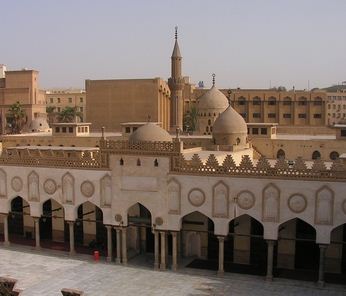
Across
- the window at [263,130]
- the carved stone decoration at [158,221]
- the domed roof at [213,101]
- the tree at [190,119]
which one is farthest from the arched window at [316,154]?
the tree at [190,119]

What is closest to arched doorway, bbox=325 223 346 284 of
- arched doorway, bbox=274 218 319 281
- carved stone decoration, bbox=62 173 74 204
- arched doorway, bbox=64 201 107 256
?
arched doorway, bbox=274 218 319 281

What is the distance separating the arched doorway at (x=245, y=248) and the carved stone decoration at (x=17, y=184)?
46.1 feet

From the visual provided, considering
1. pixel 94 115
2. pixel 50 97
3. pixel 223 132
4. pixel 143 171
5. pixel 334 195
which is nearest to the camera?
pixel 334 195

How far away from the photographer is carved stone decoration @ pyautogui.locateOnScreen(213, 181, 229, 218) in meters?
27.5

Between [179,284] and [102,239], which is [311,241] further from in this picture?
[102,239]

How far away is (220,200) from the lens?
2761 cm

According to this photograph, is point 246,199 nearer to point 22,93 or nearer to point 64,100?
point 22,93

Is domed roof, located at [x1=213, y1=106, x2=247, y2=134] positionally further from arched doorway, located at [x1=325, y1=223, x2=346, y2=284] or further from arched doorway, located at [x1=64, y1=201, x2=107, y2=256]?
arched doorway, located at [x1=325, y1=223, x2=346, y2=284]

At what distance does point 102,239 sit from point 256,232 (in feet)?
36.0

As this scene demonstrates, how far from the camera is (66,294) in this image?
20391 millimetres

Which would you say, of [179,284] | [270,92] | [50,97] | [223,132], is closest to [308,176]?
[179,284]

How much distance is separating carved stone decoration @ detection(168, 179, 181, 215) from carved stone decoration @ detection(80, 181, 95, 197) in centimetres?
521

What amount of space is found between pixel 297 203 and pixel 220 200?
416 cm

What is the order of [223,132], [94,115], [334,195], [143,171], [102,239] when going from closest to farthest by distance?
1. [334,195]
2. [143,171]
3. [102,239]
4. [223,132]
5. [94,115]
